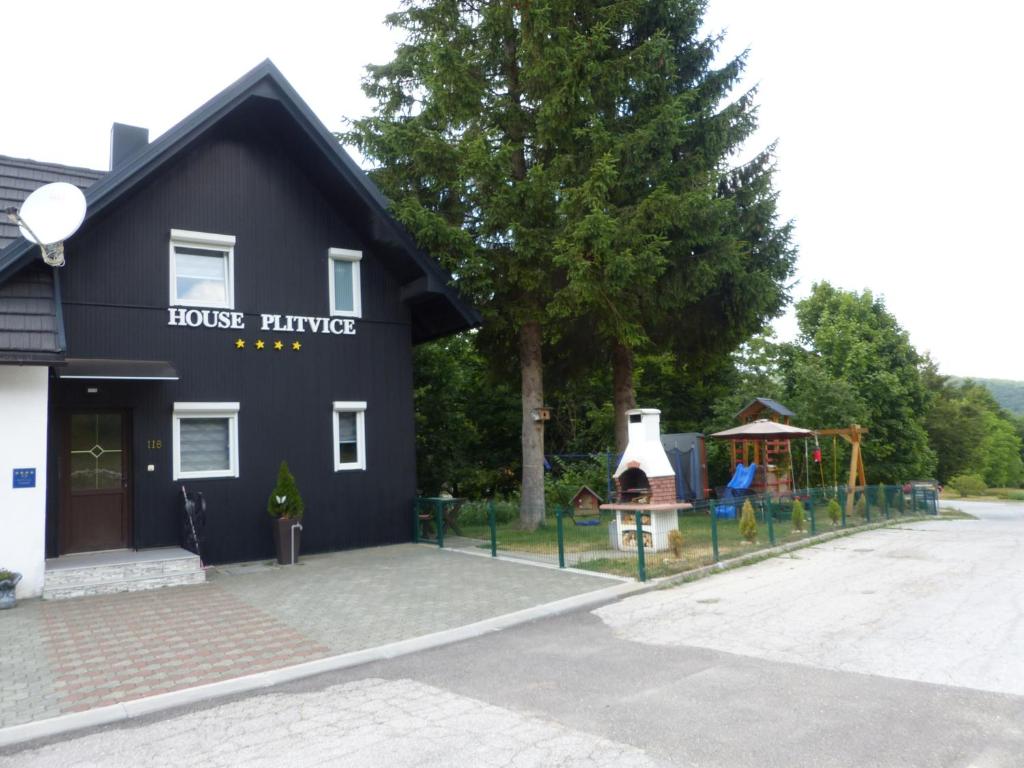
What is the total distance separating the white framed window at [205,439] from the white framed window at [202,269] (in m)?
1.87

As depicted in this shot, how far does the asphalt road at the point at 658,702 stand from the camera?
16.1ft

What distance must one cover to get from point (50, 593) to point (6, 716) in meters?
5.18

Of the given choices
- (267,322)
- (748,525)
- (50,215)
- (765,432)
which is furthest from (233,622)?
(765,432)

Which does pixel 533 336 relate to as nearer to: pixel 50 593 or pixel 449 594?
pixel 449 594

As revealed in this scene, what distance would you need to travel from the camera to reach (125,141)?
1548 centimetres

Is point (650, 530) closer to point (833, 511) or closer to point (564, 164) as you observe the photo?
point (833, 511)

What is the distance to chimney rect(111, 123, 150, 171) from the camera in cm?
1522

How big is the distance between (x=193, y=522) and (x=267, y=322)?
3.86 meters

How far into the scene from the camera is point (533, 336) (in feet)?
58.5

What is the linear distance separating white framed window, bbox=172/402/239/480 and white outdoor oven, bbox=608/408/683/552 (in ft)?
22.4

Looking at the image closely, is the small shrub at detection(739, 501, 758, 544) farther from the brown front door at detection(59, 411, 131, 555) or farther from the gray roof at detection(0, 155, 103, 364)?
the gray roof at detection(0, 155, 103, 364)

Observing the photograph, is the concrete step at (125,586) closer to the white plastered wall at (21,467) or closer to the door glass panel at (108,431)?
the white plastered wall at (21,467)

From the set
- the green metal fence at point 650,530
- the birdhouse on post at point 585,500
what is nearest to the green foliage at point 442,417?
the green metal fence at point 650,530

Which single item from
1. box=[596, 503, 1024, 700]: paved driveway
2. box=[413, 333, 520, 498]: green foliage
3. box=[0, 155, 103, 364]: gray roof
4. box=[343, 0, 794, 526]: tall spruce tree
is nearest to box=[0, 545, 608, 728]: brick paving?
box=[596, 503, 1024, 700]: paved driveway
